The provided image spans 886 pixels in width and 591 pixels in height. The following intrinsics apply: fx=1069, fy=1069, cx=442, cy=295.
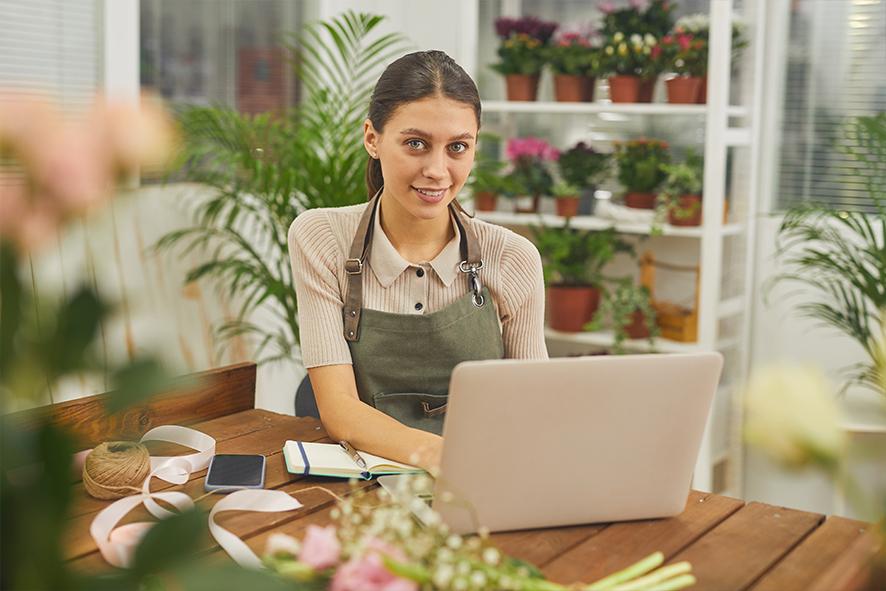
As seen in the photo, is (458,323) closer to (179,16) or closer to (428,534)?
(428,534)

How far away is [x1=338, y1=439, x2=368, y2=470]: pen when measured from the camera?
1662 millimetres

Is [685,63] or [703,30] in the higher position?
[703,30]

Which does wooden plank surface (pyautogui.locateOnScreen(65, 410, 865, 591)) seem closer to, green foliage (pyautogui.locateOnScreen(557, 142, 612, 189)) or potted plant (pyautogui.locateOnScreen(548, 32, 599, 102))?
green foliage (pyautogui.locateOnScreen(557, 142, 612, 189))

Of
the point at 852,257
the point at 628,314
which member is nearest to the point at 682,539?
the point at 852,257

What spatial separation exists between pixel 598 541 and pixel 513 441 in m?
0.20

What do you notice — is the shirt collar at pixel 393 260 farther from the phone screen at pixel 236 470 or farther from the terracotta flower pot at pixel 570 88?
the terracotta flower pot at pixel 570 88

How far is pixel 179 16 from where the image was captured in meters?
3.73

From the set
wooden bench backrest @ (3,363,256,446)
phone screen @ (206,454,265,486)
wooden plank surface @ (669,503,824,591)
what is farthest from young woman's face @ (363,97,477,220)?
wooden plank surface @ (669,503,824,591)

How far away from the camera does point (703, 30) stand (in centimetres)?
365

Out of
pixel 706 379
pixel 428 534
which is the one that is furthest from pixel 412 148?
pixel 428 534

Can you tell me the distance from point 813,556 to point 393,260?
985 millimetres

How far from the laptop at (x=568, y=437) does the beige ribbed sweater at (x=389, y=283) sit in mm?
678

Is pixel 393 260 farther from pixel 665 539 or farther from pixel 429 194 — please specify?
pixel 665 539

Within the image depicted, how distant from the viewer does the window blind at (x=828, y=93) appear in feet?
12.0
